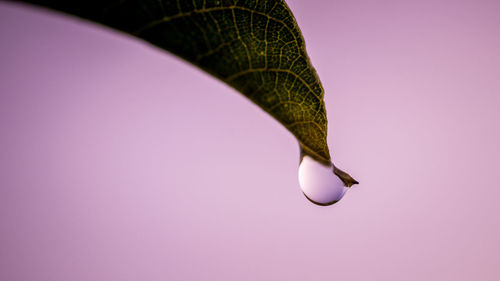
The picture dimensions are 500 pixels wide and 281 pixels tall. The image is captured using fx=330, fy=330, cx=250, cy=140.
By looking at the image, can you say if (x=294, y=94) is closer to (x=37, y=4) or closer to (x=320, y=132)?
(x=320, y=132)

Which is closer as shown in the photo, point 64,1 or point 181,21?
point 64,1

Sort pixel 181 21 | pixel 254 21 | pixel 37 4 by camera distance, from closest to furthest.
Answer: pixel 37 4 < pixel 181 21 < pixel 254 21

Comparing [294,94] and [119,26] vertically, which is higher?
[294,94]

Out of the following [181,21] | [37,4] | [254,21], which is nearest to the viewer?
[37,4]

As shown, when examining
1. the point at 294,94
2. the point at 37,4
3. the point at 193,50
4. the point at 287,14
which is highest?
the point at 287,14

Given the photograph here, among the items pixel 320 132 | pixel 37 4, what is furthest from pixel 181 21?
pixel 320 132
